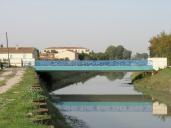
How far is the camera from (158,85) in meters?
53.0

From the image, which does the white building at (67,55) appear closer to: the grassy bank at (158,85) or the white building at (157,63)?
the grassy bank at (158,85)

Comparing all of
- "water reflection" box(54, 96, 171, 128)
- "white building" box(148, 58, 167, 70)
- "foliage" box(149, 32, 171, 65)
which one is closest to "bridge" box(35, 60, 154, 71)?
"white building" box(148, 58, 167, 70)

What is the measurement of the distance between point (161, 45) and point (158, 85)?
31.1 m

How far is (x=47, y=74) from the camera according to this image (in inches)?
2869

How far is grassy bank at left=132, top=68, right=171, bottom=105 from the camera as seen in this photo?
4736cm

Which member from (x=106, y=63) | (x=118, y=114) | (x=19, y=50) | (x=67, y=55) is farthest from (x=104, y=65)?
(x=67, y=55)

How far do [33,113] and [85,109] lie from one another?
2199 centimetres

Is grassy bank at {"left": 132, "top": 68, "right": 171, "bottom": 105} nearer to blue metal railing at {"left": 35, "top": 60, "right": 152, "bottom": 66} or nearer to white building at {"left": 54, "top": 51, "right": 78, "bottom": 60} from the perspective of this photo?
blue metal railing at {"left": 35, "top": 60, "right": 152, "bottom": 66}

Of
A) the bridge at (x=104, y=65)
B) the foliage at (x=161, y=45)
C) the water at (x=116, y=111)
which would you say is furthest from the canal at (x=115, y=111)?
the foliage at (x=161, y=45)

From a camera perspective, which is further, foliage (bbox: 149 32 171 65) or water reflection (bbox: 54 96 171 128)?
foliage (bbox: 149 32 171 65)

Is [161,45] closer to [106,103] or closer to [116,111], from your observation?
[106,103]

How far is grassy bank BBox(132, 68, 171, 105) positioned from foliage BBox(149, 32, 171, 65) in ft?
53.4

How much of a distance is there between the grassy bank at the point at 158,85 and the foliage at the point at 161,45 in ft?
53.4

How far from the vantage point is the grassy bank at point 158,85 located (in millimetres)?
47362
